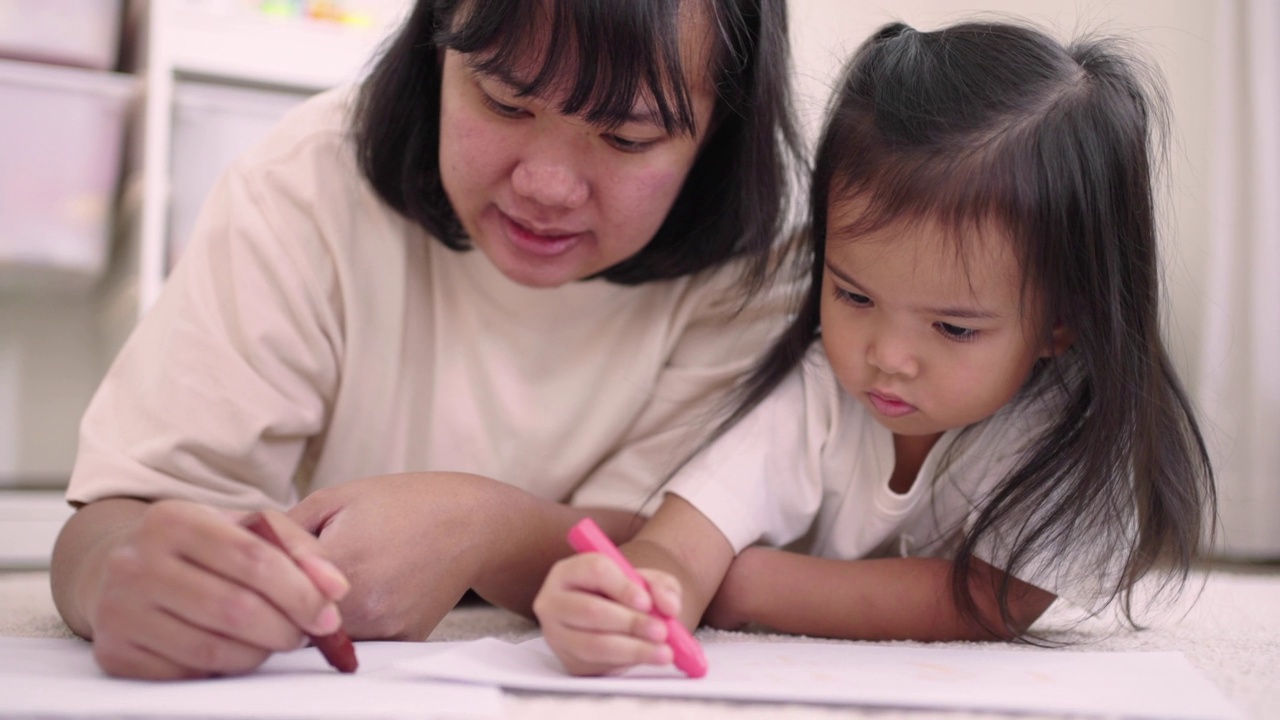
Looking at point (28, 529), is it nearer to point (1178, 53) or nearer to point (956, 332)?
point (956, 332)

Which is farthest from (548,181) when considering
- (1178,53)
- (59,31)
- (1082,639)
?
(1178,53)

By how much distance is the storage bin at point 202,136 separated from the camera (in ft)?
5.52

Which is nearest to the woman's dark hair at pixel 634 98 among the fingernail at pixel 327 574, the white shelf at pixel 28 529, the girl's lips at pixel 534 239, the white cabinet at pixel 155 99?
the girl's lips at pixel 534 239

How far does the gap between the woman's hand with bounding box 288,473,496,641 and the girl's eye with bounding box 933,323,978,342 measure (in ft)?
1.09

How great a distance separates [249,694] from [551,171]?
1.32ft

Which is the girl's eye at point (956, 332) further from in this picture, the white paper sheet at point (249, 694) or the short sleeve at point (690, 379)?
the white paper sheet at point (249, 694)

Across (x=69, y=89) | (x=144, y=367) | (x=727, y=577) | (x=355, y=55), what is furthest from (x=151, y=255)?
(x=727, y=577)

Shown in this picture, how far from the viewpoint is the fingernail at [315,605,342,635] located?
549mm

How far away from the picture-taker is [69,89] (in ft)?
5.32

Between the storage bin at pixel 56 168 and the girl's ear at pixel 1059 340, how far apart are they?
133cm

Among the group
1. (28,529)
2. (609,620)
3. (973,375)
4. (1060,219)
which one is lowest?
(28,529)

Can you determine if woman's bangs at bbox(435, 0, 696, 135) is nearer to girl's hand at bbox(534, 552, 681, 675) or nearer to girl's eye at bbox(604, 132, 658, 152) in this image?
girl's eye at bbox(604, 132, 658, 152)

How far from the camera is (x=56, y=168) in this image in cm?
163

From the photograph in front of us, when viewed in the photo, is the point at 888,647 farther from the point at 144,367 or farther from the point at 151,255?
the point at 151,255
